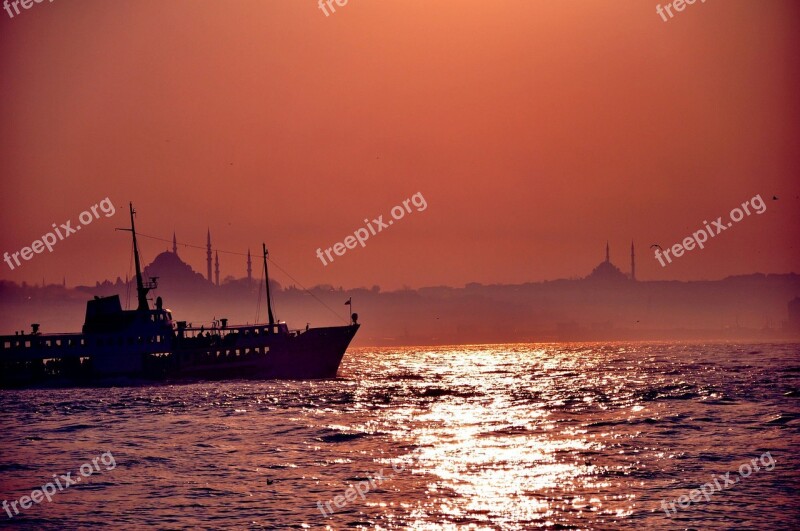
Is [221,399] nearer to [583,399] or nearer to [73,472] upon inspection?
[583,399]

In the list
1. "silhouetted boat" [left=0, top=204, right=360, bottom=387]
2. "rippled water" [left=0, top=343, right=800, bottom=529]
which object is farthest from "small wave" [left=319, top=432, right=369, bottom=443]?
"silhouetted boat" [left=0, top=204, right=360, bottom=387]

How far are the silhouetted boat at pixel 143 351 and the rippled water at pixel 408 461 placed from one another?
2560 cm

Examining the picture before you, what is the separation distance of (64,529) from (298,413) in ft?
110

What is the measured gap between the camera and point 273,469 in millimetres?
36562

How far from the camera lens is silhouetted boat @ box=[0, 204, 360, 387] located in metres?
98.4

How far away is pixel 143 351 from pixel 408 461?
68.1m

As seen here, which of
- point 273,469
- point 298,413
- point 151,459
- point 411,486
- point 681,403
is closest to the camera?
point 411,486

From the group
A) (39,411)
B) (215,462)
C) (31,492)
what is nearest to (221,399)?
(39,411)

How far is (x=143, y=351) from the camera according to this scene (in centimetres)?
9906

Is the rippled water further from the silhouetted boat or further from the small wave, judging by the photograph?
the silhouetted boat

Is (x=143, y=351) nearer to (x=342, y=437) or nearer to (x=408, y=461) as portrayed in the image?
(x=342, y=437)

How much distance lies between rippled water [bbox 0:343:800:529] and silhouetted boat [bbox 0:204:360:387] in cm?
2560

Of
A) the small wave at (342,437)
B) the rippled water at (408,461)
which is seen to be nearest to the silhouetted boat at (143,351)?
the rippled water at (408,461)

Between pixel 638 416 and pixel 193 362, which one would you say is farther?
pixel 193 362
